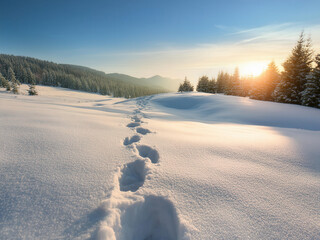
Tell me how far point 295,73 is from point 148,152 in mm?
24085

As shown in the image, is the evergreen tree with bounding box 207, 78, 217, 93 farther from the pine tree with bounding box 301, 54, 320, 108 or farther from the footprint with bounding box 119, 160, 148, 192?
the footprint with bounding box 119, 160, 148, 192

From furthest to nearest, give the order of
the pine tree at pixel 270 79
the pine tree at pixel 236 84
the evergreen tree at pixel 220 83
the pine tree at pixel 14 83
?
the evergreen tree at pixel 220 83
the pine tree at pixel 236 84
the pine tree at pixel 14 83
the pine tree at pixel 270 79

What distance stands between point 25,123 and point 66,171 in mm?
2533

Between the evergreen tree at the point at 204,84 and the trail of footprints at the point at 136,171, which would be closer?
the trail of footprints at the point at 136,171

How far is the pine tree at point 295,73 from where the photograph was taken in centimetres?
1672

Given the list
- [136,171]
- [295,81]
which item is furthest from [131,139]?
[295,81]

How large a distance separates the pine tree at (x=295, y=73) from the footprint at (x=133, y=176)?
Answer: 75.1 feet

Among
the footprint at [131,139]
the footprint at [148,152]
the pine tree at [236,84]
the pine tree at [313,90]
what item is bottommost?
the footprint at [148,152]

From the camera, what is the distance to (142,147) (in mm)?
3346

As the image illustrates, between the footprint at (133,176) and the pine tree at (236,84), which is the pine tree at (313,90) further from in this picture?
the footprint at (133,176)

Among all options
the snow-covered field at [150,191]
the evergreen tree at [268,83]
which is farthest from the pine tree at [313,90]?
the snow-covered field at [150,191]

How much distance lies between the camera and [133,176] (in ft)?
7.89

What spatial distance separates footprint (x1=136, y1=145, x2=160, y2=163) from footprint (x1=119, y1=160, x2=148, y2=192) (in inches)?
12.8

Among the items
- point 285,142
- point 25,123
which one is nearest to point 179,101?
point 285,142
